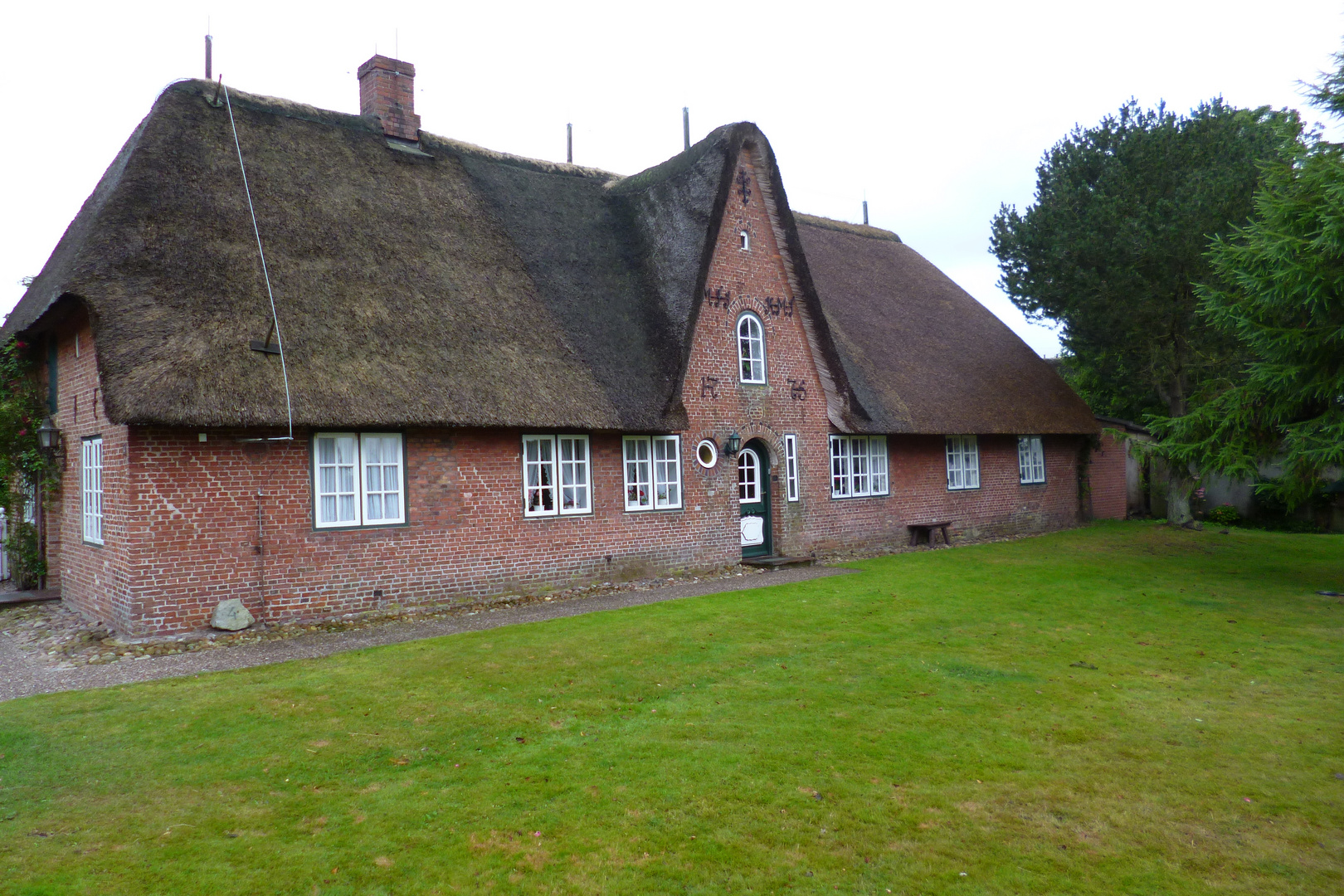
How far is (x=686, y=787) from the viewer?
5.52 meters

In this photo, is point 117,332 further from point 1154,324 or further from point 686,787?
point 1154,324

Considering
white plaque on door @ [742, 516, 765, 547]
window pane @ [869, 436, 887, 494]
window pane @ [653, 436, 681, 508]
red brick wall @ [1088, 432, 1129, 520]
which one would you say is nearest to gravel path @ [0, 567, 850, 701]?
window pane @ [653, 436, 681, 508]

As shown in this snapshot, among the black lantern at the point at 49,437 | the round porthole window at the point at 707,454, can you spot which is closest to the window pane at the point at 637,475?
the round porthole window at the point at 707,454

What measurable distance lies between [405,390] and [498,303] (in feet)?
8.90

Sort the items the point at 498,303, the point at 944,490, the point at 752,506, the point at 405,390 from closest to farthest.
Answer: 1. the point at 405,390
2. the point at 498,303
3. the point at 752,506
4. the point at 944,490

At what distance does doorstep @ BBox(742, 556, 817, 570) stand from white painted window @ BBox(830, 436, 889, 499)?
71.6 inches

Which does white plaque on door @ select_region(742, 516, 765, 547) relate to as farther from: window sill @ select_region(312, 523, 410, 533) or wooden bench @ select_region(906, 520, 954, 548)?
window sill @ select_region(312, 523, 410, 533)

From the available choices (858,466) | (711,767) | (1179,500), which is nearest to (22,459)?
(711,767)

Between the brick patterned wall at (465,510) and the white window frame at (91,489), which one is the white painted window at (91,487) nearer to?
the white window frame at (91,489)

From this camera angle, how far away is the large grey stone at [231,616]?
408 inches

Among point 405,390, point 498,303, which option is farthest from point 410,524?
point 498,303

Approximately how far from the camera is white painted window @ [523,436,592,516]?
13.1m

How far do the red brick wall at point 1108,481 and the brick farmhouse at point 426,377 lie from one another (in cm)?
742

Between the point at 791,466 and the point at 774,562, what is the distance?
1973 millimetres
